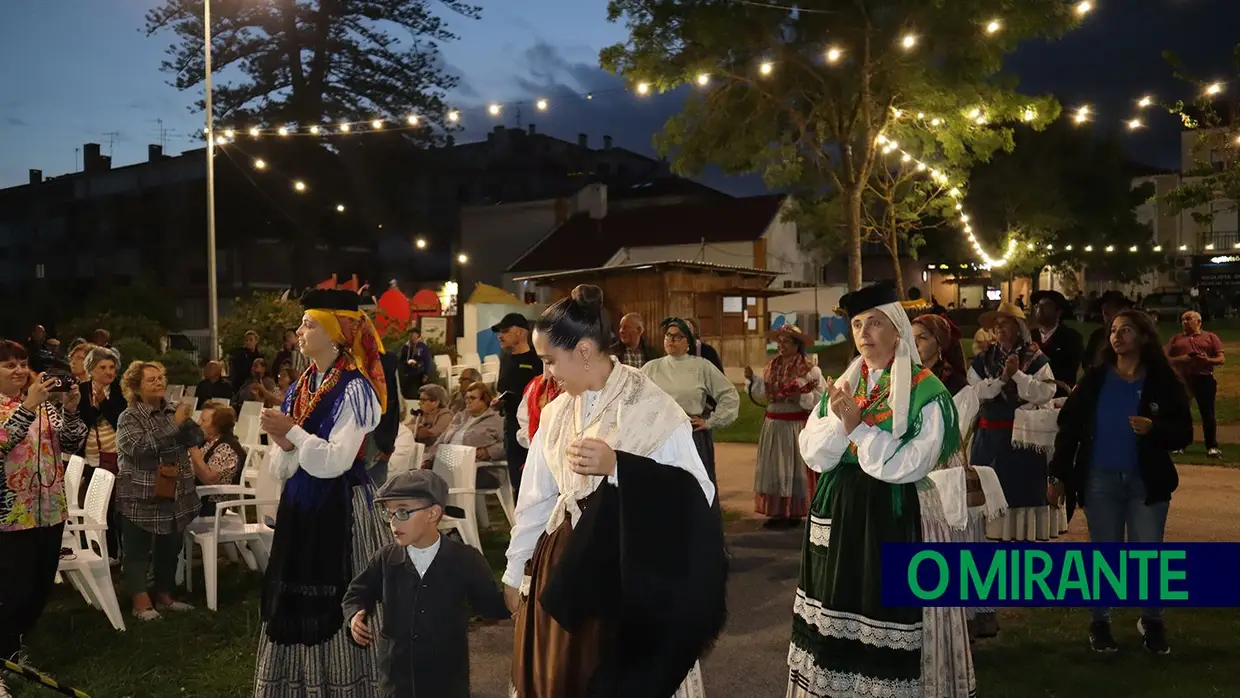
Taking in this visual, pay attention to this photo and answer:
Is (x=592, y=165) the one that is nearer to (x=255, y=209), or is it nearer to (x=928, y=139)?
(x=255, y=209)

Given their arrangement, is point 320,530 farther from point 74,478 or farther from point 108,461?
point 108,461

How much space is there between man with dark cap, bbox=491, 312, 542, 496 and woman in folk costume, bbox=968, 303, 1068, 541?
3.25m

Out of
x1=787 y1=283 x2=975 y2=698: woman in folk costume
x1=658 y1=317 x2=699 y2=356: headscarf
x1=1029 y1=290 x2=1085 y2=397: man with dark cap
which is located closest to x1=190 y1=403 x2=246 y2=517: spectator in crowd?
x1=658 y1=317 x2=699 y2=356: headscarf

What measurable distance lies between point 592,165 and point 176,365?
3722cm

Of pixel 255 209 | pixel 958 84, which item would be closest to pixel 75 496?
pixel 958 84

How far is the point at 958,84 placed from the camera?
15883 millimetres

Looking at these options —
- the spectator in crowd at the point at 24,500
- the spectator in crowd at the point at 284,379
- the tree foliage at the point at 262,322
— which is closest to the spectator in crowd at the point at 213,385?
the spectator in crowd at the point at 284,379

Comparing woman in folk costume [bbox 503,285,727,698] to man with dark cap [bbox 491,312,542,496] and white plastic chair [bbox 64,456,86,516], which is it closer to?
man with dark cap [bbox 491,312,542,496]

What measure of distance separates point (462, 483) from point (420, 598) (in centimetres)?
385

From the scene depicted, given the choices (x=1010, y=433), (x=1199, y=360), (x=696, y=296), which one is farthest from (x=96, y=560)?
(x=696, y=296)

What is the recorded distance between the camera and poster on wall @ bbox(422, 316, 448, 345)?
2139 centimetres

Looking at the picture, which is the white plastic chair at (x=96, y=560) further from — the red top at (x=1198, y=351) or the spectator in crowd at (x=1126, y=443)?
the red top at (x=1198, y=351)

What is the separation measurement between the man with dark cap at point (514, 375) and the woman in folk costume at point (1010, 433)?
128 inches

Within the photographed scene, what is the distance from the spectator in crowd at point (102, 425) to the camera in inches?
282
